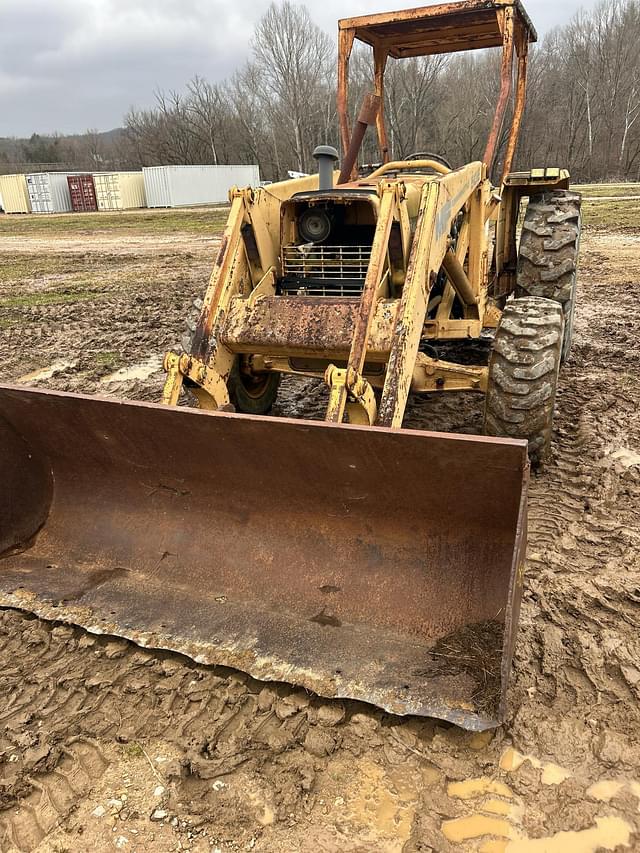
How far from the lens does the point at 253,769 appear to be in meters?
2.09

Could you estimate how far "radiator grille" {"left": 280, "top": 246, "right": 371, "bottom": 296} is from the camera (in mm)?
3674

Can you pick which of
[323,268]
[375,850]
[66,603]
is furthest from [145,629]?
[323,268]

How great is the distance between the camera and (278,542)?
115 inches

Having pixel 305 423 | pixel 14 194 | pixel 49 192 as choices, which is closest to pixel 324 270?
pixel 305 423

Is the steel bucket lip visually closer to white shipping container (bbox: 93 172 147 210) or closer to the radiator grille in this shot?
the radiator grille

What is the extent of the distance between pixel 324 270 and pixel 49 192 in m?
46.0

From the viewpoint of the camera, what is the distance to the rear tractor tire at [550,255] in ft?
15.5

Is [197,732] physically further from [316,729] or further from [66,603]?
[66,603]

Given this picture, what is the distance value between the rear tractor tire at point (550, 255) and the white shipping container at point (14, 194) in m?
46.9

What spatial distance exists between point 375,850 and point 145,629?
127cm

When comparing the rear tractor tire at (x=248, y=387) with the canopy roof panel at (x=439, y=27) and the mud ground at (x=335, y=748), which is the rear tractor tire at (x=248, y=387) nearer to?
the mud ground at (x=335, y=748)

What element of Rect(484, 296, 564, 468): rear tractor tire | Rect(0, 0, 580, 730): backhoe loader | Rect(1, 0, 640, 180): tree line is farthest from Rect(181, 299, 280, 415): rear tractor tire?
Rect(1, 0, 640, 180): tree line

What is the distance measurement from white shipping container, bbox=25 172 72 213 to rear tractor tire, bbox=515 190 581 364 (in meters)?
45.0

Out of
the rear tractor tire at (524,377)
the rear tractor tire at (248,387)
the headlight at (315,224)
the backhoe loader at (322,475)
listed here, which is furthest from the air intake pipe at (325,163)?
the rear tractor tire at (524,377)
